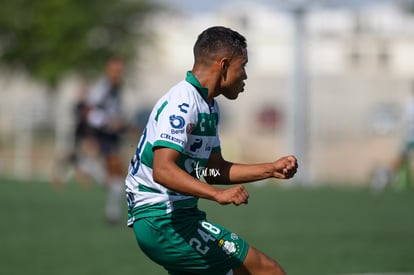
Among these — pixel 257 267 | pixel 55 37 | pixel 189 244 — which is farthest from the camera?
pixel 55 37

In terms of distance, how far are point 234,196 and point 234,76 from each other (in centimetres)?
103

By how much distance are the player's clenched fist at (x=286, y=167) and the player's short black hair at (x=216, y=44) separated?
2.38 ft

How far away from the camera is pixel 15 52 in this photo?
4369cm

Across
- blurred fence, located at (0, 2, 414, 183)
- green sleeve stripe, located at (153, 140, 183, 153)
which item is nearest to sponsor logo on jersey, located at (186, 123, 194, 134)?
green sleeve stripe, located at (153, 140, 183, 153)

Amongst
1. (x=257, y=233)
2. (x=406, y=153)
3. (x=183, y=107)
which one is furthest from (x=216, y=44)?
(x=406, y=153)

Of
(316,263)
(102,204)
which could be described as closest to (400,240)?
(316,263)

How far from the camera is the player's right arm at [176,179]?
18.5 ft

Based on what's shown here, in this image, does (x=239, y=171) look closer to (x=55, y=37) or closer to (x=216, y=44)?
(x=216, y=44)

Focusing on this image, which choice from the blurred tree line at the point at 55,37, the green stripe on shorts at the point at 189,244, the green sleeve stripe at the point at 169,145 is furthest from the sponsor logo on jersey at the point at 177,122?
the blurred tree line at the point at 55,37

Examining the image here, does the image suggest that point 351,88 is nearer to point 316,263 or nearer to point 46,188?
point 46,188

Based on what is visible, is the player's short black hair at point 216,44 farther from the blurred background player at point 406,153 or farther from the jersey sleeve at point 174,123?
the blurred background player at point 406,153

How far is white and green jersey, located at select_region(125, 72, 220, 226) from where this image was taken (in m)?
5.97

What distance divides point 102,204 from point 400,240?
7439 mm

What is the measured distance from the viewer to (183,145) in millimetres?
5895
